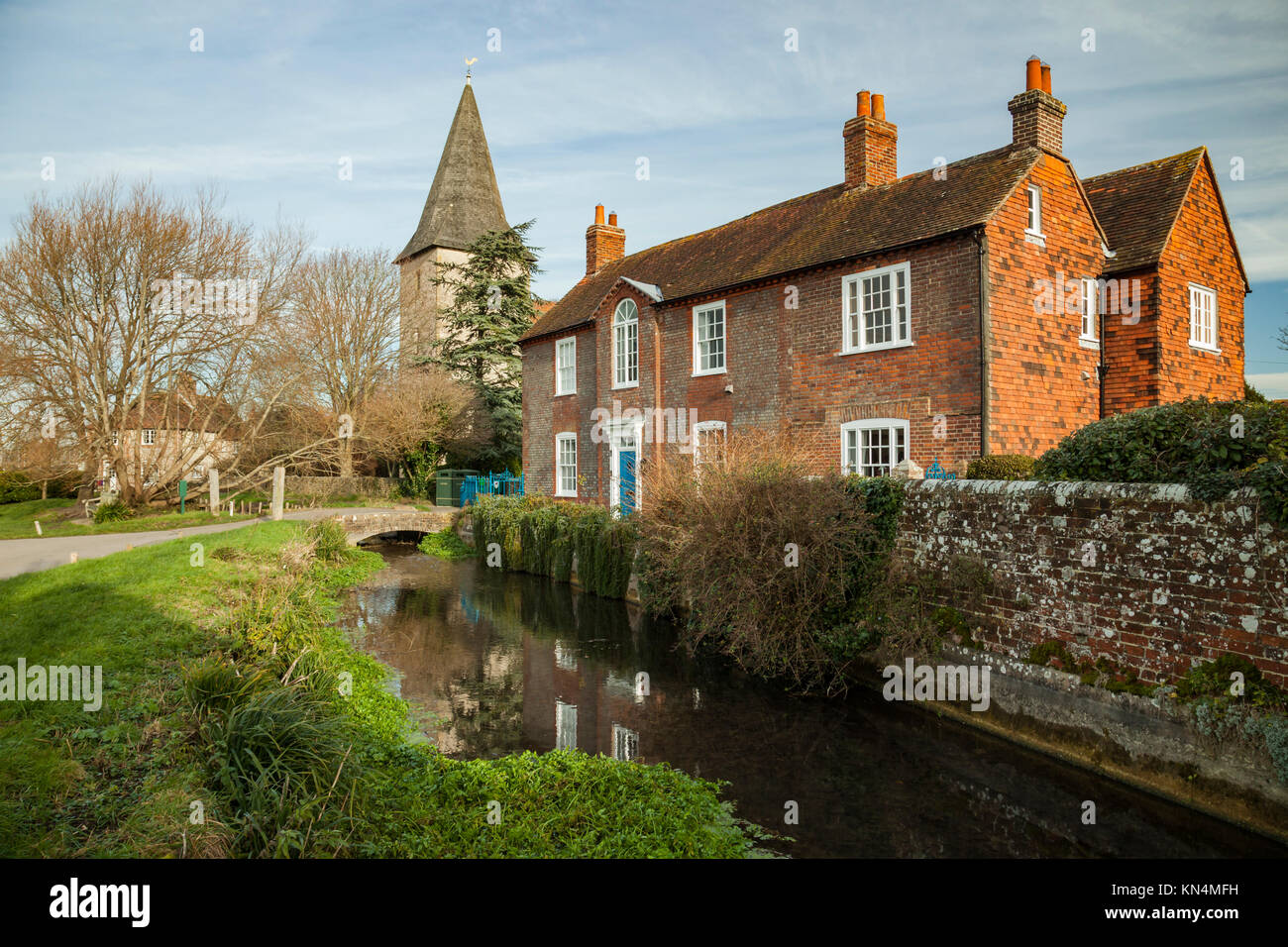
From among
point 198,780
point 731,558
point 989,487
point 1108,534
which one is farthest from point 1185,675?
point 198,780

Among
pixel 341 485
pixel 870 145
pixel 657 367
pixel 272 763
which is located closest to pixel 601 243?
pixel 657 367

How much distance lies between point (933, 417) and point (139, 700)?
509 inches

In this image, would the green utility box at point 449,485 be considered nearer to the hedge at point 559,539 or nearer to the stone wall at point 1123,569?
the hedge at point 559,539

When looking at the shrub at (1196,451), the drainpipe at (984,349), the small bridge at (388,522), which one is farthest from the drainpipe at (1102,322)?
the small bridge at (388,522)

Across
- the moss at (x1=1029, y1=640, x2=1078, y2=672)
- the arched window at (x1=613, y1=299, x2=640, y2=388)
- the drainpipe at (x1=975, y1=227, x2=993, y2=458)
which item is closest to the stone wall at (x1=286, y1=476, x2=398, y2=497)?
the arched window at (x1=613, y1=299, x2=640, y2=388)

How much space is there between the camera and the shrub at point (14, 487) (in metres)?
35.0

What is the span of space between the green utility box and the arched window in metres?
12.5

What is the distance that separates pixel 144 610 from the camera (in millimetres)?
9727

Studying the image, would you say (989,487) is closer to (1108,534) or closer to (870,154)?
(1108,534)

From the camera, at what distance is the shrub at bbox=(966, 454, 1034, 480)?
12.1m

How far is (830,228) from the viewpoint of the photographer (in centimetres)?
1753

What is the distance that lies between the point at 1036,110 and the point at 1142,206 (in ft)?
12.6

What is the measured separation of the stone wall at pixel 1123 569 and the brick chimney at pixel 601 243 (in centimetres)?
2073
